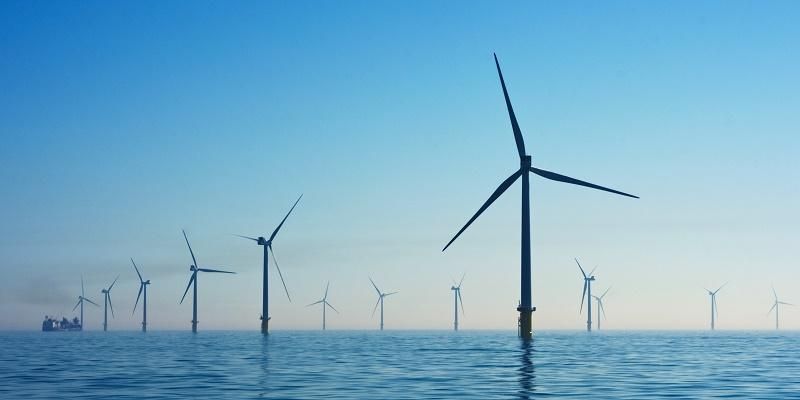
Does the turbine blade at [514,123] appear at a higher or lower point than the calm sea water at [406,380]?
higher

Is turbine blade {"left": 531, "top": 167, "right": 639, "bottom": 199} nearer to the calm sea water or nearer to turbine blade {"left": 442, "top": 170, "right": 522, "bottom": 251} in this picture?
turbine blade {"left": 442, "top": 170, "right": 522, "bottom": 251}

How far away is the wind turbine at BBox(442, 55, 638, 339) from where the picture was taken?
106m

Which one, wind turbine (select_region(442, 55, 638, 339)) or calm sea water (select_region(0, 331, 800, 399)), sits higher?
wind turbine (select_region(442, 55, 638, 339))

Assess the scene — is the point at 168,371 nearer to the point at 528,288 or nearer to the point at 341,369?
the point at 341,369

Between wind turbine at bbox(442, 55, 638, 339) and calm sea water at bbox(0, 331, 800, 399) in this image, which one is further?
wind turbine at bbox(442, 55, 638, 339)

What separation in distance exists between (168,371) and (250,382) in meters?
14.5

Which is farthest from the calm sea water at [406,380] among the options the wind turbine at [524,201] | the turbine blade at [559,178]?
the turbine blade at [559,178]

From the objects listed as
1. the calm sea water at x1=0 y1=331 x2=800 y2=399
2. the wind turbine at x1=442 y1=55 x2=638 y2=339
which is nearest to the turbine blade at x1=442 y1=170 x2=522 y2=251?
the wind turbine at x1=442 y1=55 x2=638 y2=339

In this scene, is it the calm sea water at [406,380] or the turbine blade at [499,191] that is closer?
the calm sea water at [406,380]

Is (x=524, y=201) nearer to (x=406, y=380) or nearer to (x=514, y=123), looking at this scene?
(x=514, y=123)

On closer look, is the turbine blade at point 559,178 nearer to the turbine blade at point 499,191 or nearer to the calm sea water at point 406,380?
the turbine blade at point 499,191

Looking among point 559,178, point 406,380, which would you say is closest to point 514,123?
point 559,178

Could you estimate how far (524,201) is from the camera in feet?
358

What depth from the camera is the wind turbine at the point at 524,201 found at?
10638 centimetres
